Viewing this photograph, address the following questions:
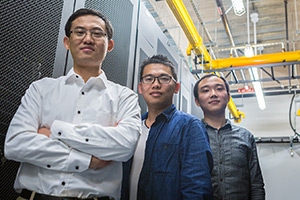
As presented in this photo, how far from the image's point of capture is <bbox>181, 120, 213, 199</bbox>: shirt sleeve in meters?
1.44

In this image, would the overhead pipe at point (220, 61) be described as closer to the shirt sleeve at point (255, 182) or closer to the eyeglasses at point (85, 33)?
the shirt sleeve at point (255, 182)

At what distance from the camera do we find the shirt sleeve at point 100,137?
46.2 inches

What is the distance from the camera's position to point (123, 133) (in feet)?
4.19

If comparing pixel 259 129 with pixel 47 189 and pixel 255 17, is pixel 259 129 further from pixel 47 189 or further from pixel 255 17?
pixel 47 189

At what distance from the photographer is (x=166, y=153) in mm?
1599

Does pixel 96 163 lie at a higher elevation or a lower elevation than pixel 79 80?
lower

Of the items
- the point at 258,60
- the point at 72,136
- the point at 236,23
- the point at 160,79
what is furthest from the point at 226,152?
the point at 236,23

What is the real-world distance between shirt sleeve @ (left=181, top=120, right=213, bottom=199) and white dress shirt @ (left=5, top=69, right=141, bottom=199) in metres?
0.35

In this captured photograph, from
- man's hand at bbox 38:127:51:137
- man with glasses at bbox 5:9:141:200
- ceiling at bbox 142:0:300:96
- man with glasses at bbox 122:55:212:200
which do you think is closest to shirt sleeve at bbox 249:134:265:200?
man with glasses at bbox 122:55:212:200

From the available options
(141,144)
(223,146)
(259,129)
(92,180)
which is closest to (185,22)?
(223,146)

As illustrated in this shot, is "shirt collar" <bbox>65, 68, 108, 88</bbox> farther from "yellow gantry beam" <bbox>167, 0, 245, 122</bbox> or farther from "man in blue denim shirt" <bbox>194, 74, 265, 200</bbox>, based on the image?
"yellow gantry beam" <bbox>167, 0, 245, 122</bbox>

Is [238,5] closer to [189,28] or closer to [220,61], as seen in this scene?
[189,28]

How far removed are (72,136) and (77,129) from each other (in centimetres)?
4

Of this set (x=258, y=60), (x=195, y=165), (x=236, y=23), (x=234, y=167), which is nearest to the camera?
(x=195, y=165)
